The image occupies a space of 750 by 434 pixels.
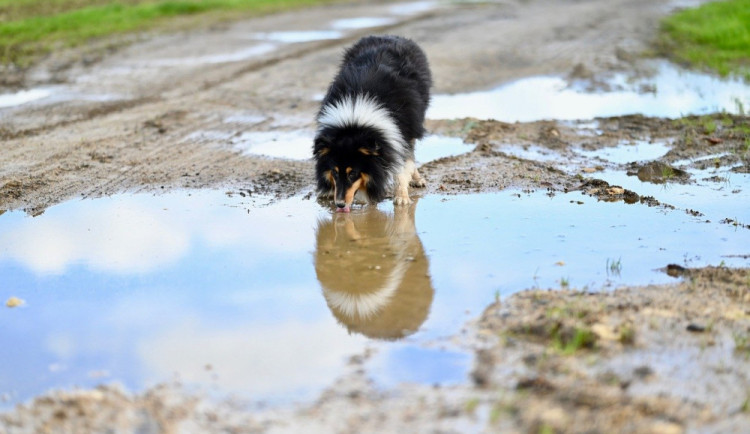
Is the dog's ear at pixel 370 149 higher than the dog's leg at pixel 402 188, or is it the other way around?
the dog's ear at pixel 370 149

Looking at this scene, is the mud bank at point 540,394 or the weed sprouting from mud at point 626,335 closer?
the mud bank at point 540,394

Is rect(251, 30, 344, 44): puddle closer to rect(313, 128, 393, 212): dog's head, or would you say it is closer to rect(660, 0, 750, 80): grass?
rect(660, 0, 750, 80): grass

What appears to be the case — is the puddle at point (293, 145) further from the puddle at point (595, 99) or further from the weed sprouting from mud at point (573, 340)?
the weed sprouting from mud at point (573, 340)

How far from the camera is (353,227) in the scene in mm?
6270

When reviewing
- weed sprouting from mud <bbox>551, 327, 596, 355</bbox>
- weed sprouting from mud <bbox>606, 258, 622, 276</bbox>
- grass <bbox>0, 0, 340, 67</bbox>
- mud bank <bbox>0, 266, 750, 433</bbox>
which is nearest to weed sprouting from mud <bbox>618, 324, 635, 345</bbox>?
mud bank <bbox>0, 266, 750, 433</bbox>

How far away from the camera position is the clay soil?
3.54 metres

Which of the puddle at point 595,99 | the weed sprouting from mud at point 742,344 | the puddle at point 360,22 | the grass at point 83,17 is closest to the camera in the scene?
the weed sprouting from mud at point 742,344

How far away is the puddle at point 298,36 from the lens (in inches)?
566

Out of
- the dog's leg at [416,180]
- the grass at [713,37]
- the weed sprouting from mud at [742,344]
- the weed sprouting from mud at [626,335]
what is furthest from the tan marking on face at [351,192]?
the grass at [713,37]

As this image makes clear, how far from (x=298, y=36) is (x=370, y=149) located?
28.8ft

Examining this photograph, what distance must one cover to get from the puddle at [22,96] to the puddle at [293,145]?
9.35 feet

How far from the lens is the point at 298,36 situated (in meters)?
14.8

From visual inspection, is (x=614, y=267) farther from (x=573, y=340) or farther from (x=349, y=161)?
(x=349, y=161)

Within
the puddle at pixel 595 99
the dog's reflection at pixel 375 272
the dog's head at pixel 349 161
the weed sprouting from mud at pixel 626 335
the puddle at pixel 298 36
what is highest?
the puddle at pixel 298 36
